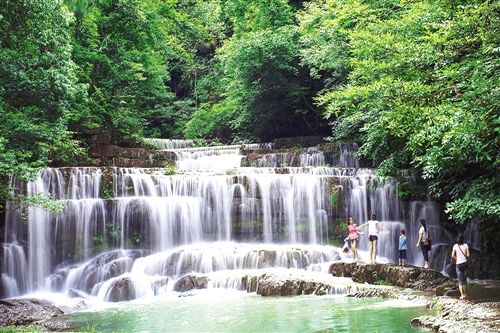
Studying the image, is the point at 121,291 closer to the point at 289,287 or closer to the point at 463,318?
the point at 289,287

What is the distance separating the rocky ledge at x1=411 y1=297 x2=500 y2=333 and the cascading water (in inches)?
287

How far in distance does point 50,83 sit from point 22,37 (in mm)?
4630

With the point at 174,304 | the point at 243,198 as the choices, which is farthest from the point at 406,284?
the point at 243,198

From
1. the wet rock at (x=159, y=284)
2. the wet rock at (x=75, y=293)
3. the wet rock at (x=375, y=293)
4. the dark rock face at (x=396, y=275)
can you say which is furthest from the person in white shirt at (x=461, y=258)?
the wet rock at (x=75, y=293)

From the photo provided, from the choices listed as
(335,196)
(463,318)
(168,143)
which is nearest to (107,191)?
(335,196)

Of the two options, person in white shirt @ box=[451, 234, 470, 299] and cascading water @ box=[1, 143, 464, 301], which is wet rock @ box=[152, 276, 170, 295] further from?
person in white shirt @ box=[451, 234, 470, 299]

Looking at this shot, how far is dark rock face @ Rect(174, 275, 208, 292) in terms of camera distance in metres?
16.6

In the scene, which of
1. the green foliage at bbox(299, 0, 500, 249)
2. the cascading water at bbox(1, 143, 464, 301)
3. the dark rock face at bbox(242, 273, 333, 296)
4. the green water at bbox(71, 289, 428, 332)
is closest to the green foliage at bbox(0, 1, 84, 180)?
the cascading water at bbox(1, 143, 464, 301)

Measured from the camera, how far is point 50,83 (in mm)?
16578

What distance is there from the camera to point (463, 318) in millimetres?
9844

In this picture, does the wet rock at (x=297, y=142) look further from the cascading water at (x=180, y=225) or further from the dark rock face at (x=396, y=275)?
the dark rock face at (x=396, y=275)

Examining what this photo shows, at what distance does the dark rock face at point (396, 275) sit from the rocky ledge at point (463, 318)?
125 inches

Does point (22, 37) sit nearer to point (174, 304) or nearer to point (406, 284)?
point (174, 304)

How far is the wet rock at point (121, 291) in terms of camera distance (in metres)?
16.5
